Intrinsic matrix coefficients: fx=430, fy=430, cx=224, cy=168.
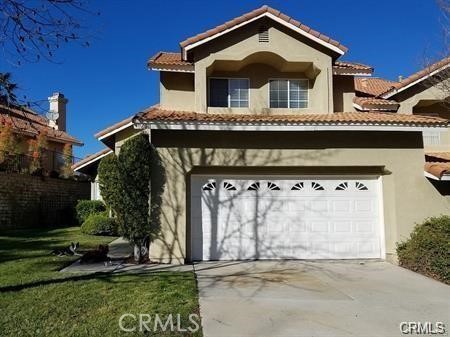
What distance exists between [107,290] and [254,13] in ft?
30.3

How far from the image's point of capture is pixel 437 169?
11.5 m

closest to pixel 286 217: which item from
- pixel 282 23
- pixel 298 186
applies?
pixel 298 186

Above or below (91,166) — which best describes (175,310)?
below

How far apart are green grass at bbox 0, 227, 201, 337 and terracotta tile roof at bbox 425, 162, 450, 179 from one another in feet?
22.9

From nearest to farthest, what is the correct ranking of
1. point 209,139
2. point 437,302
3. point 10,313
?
point 10,313 → point 437,302 → point 209,139

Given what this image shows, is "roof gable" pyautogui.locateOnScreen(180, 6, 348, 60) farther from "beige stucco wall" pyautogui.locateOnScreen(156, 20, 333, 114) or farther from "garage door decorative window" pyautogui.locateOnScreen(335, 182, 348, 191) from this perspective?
"garage door decorative window" pyautogui.locateOnScreen(335, 182, 348, 191)

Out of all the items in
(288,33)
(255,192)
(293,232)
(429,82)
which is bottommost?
(293,232)

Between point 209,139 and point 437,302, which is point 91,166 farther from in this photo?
point 437,302

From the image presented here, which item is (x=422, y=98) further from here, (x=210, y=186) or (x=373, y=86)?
(x=210, y=186)

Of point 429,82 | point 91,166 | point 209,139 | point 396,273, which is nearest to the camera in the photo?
point 396,273

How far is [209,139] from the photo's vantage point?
11.7m

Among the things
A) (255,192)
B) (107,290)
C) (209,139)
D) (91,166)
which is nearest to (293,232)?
(255,192)

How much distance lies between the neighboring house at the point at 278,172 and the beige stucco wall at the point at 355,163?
0.09ft

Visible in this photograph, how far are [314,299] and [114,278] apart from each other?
13.7 feet
